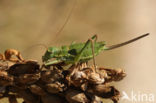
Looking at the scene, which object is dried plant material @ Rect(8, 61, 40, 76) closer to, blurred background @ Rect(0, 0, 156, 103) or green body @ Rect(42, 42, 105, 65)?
green body @ Rect(42, 42, 105, 65)

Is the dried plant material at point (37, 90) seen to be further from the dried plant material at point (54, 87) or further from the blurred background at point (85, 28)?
the blurred background at point (85, 28)

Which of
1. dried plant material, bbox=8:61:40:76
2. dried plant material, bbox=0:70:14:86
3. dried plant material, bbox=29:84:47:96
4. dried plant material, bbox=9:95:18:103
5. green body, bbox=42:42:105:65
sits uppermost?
green body, bbox=42:42:105:65

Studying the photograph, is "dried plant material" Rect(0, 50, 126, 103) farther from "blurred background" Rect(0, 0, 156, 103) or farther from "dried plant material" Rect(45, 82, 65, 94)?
"blurred background" Rect(0, 0, 156, 103)

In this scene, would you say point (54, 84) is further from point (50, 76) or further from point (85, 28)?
point (85, 28)

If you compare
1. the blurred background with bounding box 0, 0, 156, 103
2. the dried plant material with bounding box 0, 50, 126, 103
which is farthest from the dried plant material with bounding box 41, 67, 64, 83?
the blurred background with bounding box 0, 0, 156, 103

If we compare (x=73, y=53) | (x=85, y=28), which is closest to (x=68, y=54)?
(x=73, y=53)

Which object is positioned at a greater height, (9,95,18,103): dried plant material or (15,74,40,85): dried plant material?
(15,74,40,85): dried plant material

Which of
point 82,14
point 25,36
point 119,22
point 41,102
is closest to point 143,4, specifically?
point 119,22

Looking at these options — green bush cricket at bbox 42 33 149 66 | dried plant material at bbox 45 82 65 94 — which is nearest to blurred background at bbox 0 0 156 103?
green bush cricket at bbox 42 33 149 66

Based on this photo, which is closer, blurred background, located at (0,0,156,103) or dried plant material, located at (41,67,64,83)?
dried plant material, located at (41,67,64,83)
